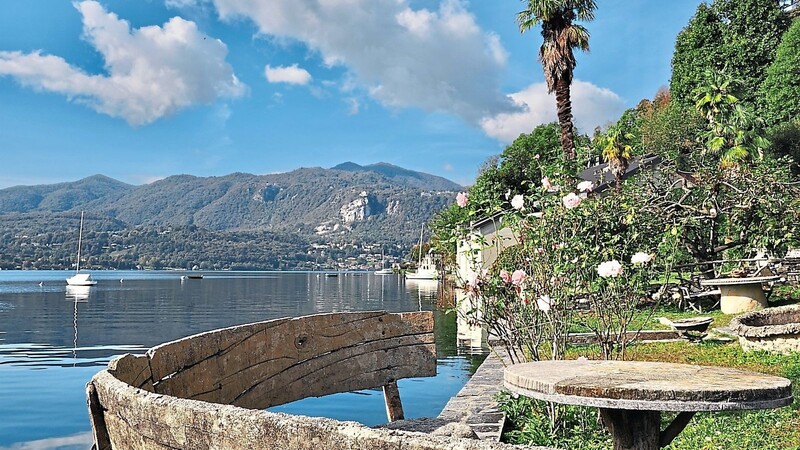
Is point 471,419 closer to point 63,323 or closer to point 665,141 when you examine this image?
point 63,323

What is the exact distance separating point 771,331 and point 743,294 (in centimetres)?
698

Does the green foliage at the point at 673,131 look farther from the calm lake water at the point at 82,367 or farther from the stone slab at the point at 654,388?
the stone slab at the point at 654,388

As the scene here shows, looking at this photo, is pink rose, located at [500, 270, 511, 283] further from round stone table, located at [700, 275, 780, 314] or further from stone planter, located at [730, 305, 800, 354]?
round stone table, located at [700, 275, 780, 314]

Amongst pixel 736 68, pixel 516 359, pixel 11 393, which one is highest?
pixel 736 68

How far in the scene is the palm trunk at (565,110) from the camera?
26.0m

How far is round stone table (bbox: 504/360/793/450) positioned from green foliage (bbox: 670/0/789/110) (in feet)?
136

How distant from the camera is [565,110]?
86.2ft

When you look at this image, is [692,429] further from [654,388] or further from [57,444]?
[57,444]

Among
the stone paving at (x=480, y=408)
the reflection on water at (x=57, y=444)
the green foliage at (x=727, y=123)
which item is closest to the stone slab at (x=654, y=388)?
the stone paving at (x=480, y=408)

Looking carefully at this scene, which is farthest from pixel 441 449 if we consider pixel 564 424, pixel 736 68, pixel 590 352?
pixel 736 68

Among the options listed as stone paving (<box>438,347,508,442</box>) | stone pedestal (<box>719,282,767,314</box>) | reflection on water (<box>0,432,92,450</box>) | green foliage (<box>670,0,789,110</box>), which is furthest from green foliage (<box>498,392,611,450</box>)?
green foliage (<box>670,0,789,110</box>)

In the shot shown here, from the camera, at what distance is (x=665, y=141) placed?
129 feet

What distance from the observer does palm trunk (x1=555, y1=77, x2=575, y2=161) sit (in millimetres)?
26019

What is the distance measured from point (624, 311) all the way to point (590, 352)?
4.57 m
